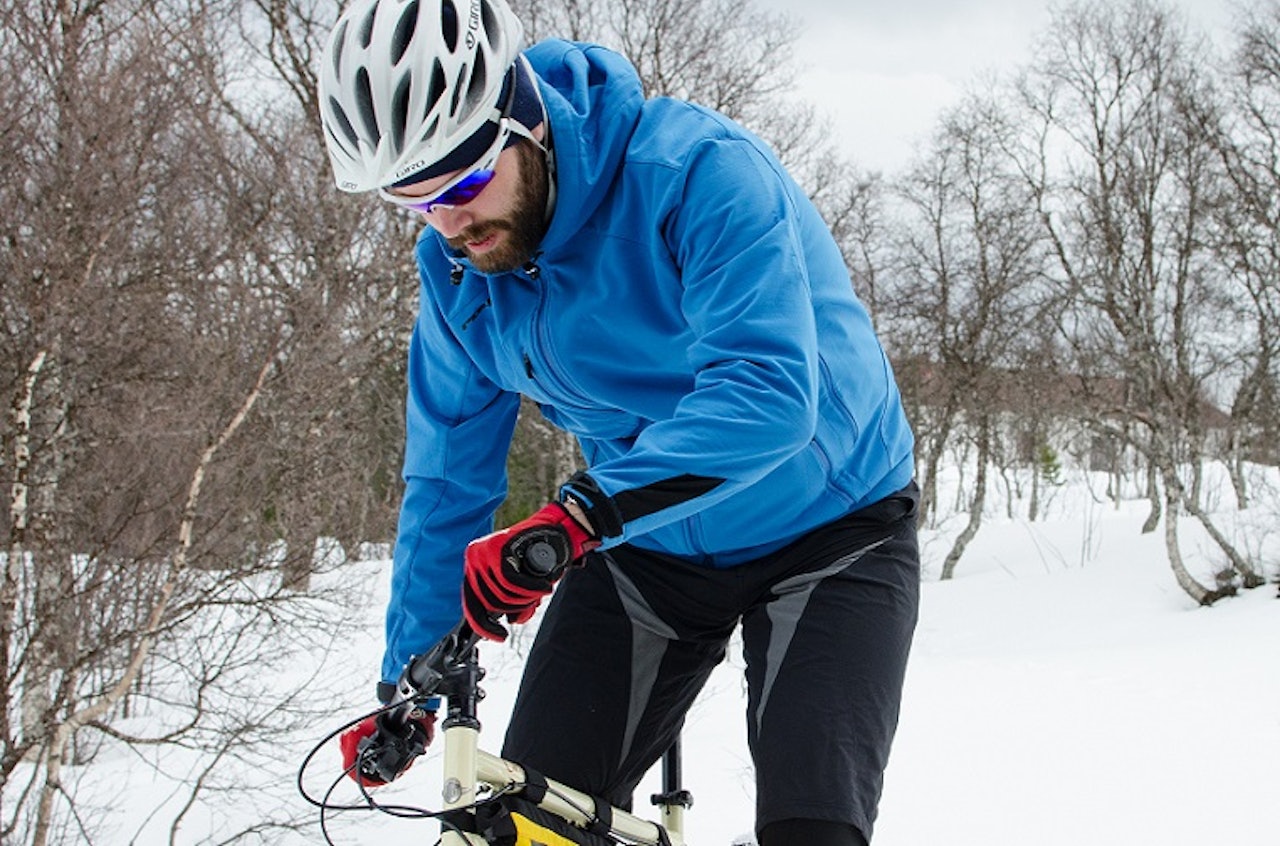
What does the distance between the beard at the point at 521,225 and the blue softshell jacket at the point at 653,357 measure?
32 mm

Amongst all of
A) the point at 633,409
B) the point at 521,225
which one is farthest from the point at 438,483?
the point at 521,225

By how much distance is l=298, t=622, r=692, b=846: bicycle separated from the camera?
180cm

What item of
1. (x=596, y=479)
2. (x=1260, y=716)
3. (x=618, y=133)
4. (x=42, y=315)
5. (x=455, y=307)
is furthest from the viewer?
(x=1260, y=716)

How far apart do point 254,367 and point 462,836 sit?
6.62m

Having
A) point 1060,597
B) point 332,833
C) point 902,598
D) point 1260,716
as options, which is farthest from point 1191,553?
point 902,598

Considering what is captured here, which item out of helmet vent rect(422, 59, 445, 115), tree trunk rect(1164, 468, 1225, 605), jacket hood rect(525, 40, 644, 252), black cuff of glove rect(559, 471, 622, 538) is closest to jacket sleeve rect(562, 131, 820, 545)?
black cuff of glove rect(559, 471, 622, 538)

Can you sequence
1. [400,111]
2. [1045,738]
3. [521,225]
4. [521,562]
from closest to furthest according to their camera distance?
[521,562] < [400,111] < [521,225] < [1045,738]

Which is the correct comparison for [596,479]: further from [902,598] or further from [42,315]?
[42,315]

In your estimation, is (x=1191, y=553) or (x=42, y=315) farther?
(x=1191, y=553)

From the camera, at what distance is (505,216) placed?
82.1 inches

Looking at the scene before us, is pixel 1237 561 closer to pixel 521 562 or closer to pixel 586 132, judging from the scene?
pixel 586 132

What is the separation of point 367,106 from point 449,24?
8.6 inches

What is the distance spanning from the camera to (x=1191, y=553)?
17359 mm

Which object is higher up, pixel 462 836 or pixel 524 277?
pixel 524 277
